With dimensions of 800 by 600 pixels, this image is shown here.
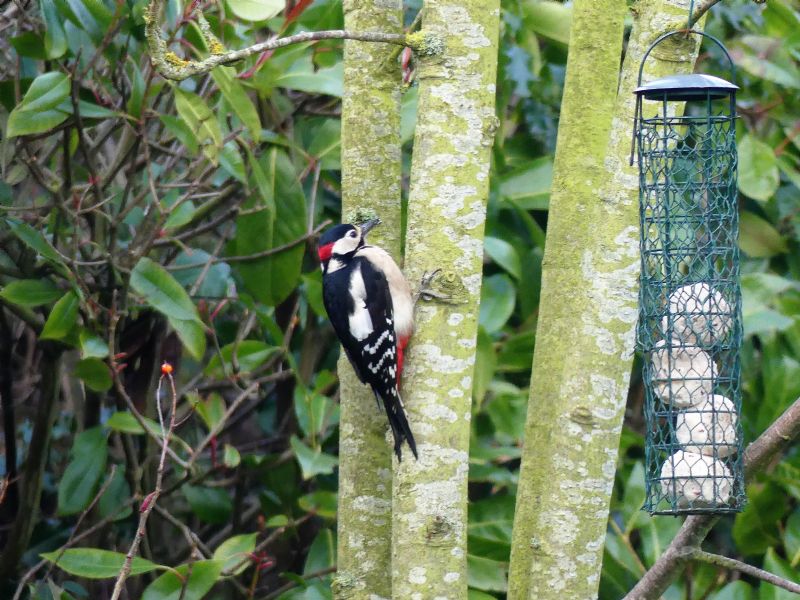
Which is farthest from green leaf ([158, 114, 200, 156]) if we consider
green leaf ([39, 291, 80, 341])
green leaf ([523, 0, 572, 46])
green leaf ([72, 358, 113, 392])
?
green leaf ([523, 0, 572, 46])

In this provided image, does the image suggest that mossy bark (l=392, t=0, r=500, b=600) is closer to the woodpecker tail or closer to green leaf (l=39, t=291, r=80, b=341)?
the woodpecker tail

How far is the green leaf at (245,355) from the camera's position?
11.1 feet

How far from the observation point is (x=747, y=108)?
427 centimetres

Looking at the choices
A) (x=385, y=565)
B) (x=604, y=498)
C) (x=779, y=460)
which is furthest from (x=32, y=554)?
(x=779, y=460)

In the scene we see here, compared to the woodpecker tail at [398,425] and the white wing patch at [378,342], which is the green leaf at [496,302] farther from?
the woodpecker tail at [398,425]

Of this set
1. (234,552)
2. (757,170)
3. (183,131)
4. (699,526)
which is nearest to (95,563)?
(234,552)

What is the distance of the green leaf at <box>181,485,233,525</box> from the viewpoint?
3.65 m

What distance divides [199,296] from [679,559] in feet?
6.48

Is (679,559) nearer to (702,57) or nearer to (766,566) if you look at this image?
(766,566)

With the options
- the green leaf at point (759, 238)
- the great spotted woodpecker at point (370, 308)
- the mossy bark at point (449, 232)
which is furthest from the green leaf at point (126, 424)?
the green leaf at point (759, 238)

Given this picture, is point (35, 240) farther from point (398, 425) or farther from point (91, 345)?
point (398, 425)

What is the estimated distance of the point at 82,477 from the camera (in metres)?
3.45

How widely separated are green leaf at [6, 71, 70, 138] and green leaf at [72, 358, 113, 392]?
687mm

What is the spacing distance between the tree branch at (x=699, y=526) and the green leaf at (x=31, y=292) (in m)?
1.88
